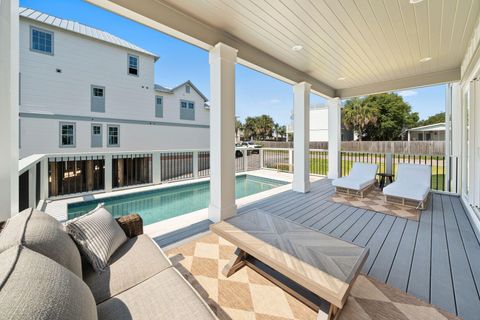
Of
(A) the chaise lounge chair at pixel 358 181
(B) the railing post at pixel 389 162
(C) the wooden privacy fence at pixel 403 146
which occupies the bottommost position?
(A) the chaise lounge chair at pixel 358 181

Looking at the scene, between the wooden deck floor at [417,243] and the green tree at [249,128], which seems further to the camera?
the green tree at [249,128]

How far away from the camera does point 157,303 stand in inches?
45.9

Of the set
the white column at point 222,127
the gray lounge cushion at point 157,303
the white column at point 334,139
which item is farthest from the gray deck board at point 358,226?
the white column at point 334,139

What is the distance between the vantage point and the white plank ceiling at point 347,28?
8.36ft

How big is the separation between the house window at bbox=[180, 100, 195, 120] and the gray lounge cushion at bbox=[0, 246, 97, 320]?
521 inches

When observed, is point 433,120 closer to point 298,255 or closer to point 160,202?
point 160,202

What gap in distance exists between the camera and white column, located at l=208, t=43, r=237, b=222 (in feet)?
10.5

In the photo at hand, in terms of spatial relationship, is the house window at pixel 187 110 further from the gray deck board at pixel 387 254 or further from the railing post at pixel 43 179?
the gray deck board at pixel 387 254

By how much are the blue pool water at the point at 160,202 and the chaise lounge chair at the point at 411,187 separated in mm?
2823

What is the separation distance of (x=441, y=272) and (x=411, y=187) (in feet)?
8.92

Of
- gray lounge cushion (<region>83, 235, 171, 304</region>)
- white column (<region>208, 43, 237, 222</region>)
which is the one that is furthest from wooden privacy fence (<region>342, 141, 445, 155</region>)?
gray lounge cushion (<region>83, 235, 171, 304</region>)

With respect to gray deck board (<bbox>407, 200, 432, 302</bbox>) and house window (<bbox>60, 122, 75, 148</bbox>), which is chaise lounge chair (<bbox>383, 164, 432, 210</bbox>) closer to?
gray deck board (<bbox>407, 200, 432, 302</bbox>)

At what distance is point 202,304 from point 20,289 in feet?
2.64

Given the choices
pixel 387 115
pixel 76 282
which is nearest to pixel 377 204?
pixel 76 282
